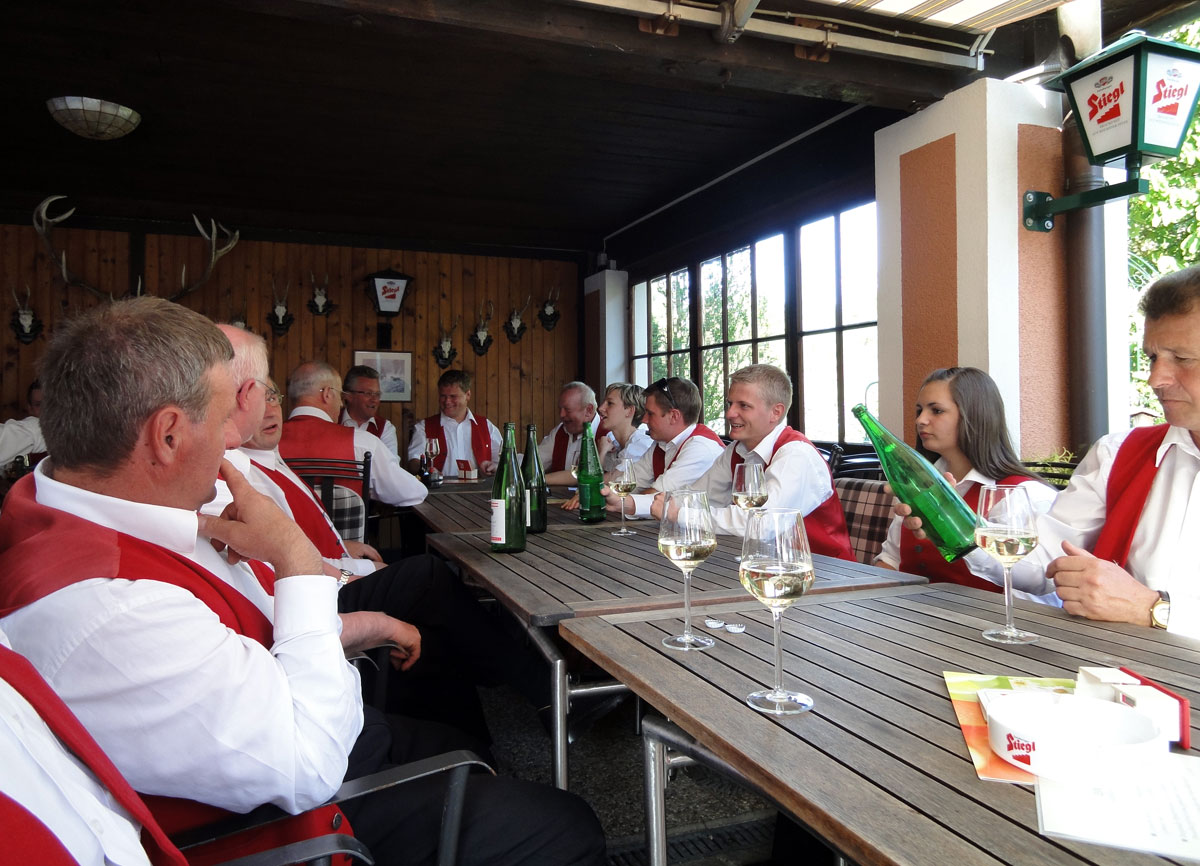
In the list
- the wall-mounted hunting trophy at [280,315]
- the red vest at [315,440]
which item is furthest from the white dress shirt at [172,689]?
the wall-mounted hunting trophy at [280,315]

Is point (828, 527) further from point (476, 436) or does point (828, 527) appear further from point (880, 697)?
point (476, 436)

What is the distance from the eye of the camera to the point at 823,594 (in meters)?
1.67

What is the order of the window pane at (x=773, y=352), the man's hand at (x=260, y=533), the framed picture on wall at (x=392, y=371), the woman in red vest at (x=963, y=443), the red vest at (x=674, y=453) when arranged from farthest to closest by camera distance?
1. the framed picture on wall at (x=392, y=371)
2. the window pane at (x=773, y=352)
3. the red vest at (x=674, y=453)
4. the woman in red vest at (x=963, y=443)
5. the man's hand at (x=260, y=533)

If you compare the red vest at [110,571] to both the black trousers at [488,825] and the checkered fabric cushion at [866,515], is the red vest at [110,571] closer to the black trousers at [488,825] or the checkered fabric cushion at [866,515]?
the black trousers at [488,825]

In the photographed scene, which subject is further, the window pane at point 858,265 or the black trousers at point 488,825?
the window pane at point 858,265

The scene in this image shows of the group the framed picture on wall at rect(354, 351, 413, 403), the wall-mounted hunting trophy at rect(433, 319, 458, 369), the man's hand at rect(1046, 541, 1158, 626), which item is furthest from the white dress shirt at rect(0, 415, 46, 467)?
the man's hand at rect(1046, 541, 1158, 626)

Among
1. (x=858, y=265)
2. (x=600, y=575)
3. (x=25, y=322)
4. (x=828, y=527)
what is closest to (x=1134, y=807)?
(x=600, y=575)

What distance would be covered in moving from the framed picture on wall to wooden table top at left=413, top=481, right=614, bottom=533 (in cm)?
290

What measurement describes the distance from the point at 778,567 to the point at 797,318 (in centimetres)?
406

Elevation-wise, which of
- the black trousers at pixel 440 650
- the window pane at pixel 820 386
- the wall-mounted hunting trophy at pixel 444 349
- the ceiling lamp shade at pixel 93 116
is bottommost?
the black trousers at pixel 440 650

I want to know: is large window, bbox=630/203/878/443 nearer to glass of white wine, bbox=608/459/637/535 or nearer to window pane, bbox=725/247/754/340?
window pane, bbox=725/247/754/340

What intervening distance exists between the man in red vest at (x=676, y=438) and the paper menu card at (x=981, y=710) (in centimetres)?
224

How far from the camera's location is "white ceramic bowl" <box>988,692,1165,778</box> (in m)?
0.74

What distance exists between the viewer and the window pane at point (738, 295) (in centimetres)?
533
